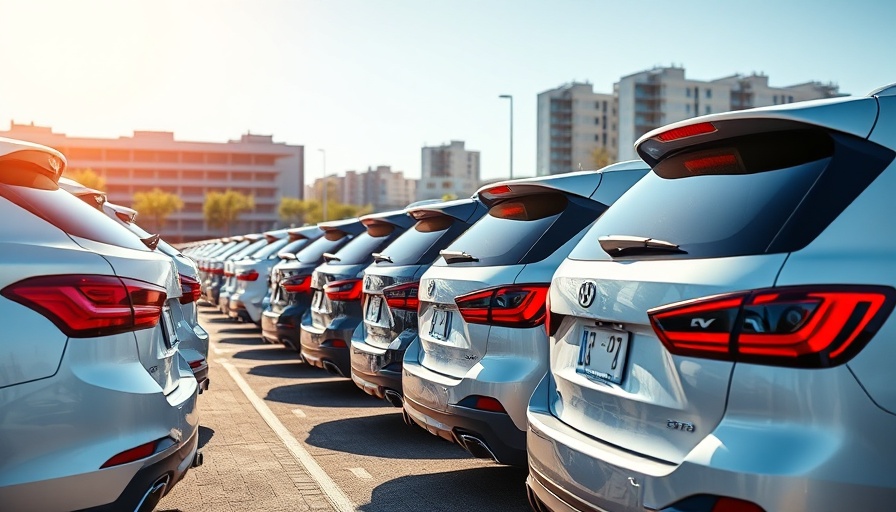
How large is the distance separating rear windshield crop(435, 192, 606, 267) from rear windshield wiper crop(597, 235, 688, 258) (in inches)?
63.3

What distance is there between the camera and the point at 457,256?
6.13 meters

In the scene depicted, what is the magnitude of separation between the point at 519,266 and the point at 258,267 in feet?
41.0

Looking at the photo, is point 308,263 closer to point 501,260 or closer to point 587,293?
point 501,260

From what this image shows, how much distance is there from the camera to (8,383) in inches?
145

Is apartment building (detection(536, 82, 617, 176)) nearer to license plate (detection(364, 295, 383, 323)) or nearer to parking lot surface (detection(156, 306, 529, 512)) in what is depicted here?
parking lot surface (detection(156, 306, 529, 512))

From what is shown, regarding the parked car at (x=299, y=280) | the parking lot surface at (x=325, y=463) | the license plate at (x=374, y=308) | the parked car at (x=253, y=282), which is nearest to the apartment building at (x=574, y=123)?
the parked car at (x=253, y=282)

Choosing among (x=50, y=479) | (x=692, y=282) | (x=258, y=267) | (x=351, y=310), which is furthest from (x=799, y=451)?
(x=258, y=267)

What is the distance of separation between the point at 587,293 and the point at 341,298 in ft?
19.1

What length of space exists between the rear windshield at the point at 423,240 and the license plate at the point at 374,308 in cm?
31

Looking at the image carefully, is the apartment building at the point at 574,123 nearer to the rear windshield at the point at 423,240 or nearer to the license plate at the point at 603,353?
the rear windshield at the point at 423,240

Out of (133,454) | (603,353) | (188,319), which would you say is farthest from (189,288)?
(603,353)

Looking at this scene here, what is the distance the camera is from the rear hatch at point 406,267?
7.56 metres

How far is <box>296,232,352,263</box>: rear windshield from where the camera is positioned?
1234 centimetres

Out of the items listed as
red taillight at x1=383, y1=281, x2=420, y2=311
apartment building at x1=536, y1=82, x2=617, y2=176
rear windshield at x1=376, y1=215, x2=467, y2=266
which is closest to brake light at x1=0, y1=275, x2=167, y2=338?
red taillight at x1=383, y1=281, x2=420, y2=311
